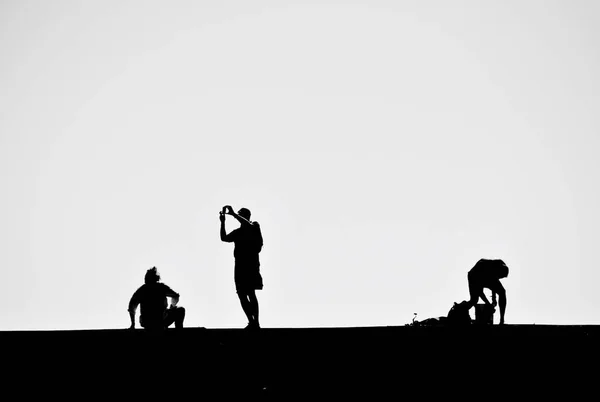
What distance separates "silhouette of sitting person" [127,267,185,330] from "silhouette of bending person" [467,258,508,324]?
517 centimetres

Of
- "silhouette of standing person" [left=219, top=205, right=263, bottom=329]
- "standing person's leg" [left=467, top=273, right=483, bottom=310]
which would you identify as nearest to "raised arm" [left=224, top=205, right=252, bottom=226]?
"silhouette of standing person" [left=219, top=205, right=263, bottom=329]

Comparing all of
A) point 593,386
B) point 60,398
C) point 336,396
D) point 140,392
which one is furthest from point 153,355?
point 593,386

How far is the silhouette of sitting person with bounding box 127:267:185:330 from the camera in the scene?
1377cm

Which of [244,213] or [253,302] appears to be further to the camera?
[244,213]

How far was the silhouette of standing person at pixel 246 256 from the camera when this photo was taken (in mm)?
14141

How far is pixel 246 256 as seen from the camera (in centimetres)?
1423

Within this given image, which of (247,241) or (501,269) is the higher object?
(247,241)

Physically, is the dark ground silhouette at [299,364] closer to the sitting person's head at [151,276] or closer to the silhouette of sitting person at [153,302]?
the silhouette of sitting person at [153,302]

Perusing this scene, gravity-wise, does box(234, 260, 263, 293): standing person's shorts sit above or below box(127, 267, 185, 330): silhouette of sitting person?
above

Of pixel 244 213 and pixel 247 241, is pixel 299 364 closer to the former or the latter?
pixel 247 241

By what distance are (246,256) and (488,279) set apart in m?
4.41

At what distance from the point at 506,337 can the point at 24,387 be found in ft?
20.9

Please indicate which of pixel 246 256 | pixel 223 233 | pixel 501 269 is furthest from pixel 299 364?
pixel 501 269

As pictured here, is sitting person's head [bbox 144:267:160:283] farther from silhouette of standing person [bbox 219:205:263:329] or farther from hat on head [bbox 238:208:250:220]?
hat on head [bbox 238:208:250:220]
